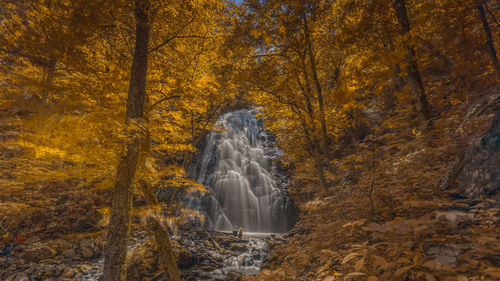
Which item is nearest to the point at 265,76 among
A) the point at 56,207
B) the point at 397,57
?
the point at 397,57

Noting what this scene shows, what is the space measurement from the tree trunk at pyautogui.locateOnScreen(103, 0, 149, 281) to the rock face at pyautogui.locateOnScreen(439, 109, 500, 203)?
4717mm

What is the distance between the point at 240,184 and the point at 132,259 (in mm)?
8987

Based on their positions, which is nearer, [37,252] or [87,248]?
[37,252]

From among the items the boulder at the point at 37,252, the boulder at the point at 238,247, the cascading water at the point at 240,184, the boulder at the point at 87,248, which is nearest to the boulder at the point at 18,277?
the boulder at the point at 37,252

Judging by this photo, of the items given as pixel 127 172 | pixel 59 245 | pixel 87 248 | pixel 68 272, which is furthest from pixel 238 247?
pixel 59 245

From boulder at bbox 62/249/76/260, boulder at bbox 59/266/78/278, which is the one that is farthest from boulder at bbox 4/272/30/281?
boulder at bbox 62/249/76/260

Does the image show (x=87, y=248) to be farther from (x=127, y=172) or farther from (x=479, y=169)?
(x=479, y=169)

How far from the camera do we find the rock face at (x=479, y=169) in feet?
7.68

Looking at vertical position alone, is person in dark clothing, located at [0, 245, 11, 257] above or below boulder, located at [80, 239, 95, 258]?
above

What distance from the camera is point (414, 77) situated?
4.36m

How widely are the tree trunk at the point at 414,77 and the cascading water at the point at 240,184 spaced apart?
10129 mm

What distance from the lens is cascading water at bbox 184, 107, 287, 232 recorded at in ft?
44.4

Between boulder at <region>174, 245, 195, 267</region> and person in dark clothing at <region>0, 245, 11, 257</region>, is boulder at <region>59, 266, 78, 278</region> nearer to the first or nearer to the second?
person in dark clothing at <region>0, 245, 11, 257</region>

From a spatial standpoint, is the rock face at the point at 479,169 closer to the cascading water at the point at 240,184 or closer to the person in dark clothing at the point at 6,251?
the cascading water at the point at 240,184
